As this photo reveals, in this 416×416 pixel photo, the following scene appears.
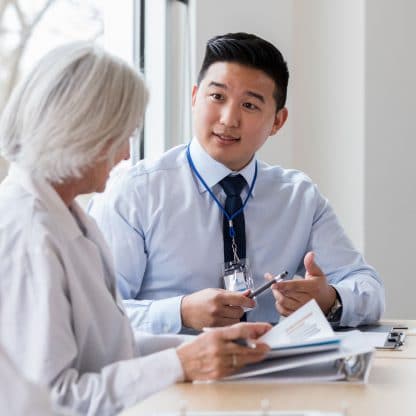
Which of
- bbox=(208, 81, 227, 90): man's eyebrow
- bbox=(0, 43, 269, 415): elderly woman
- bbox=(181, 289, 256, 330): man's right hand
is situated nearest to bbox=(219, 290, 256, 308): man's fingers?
bbox=(181, 289, 256, 330): man's right hand

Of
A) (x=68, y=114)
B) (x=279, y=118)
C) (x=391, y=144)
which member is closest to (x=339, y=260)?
(x=279, y=118)

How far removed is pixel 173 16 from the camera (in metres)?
4.32

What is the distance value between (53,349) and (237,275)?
3.92 feet

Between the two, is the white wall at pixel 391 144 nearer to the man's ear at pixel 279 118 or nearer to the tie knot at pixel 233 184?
the man's ear at pixel 279 118

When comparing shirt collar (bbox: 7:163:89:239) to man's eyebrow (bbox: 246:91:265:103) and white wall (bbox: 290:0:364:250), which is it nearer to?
man's eyebrow (bbox: 246:91:265:103)

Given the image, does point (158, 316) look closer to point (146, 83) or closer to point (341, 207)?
point (146, 83)

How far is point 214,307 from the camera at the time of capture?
7.39 ft

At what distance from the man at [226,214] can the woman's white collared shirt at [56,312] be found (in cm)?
89

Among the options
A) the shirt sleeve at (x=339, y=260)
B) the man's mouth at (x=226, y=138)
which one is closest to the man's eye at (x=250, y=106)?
the man's mouth at (x=226, y=138)

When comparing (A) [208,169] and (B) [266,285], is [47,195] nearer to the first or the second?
(B) [266,285]

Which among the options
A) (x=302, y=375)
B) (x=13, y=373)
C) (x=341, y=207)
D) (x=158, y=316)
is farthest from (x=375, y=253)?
(x=13, y=373)

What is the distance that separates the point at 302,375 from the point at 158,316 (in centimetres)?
73

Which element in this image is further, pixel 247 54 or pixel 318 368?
pixel 247 54

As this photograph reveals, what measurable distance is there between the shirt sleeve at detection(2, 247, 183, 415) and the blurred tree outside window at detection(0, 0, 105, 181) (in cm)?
163
